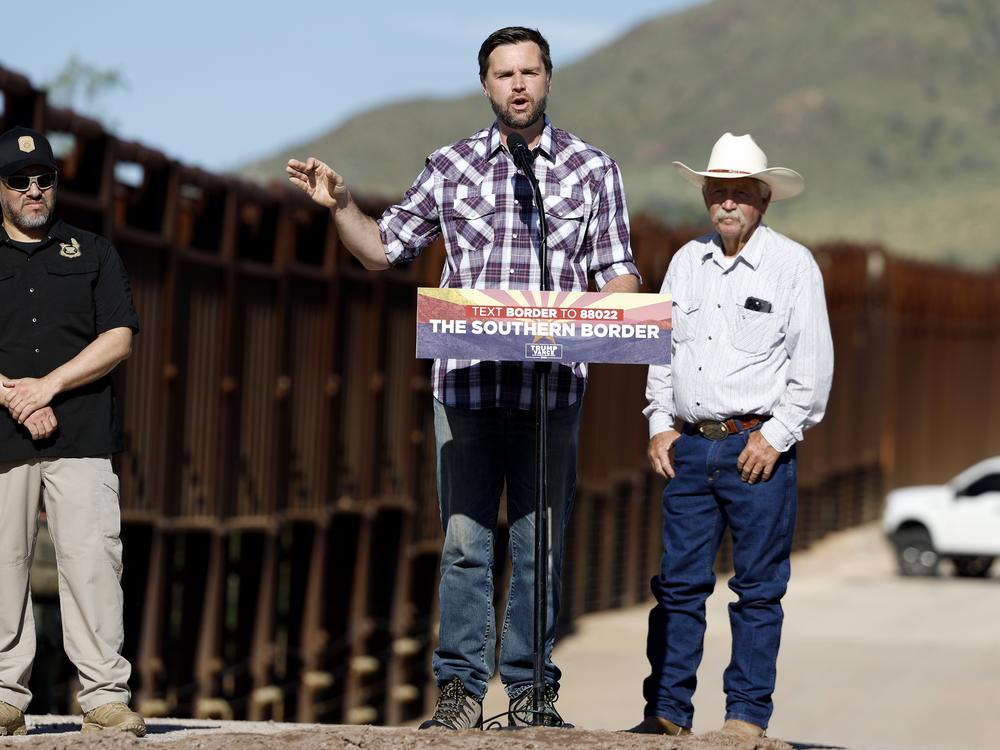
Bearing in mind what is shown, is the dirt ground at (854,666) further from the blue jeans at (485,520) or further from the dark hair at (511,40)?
the dark hair at (511,40)

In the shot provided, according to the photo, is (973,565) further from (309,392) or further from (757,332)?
(757,332)

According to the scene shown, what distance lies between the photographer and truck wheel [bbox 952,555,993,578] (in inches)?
1092

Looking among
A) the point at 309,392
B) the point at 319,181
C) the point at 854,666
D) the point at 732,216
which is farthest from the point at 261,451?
the point at 319,181

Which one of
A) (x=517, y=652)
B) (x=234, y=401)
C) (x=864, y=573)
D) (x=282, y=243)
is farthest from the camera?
(x=864, y=573)

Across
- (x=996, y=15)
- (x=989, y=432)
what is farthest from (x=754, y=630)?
(x=996, y=15)

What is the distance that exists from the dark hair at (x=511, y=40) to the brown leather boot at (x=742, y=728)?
6.93 ft

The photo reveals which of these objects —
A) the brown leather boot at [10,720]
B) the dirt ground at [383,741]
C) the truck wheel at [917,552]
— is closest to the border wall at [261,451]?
the brown leather boot at [10,720]

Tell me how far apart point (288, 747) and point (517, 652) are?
88 centimetres

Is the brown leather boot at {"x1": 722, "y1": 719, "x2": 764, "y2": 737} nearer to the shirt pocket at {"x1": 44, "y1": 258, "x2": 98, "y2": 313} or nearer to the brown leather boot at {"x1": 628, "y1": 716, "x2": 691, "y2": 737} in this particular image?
the brown leather boot at {"x1": 628, "y1": 716, "x2": 691, "y2": 737}

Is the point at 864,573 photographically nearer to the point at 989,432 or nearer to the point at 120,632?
the point at 989,432

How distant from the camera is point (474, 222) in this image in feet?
19.7

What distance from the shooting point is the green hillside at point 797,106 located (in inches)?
5945

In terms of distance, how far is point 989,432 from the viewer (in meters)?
40.5

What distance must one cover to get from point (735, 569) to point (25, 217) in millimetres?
2485
